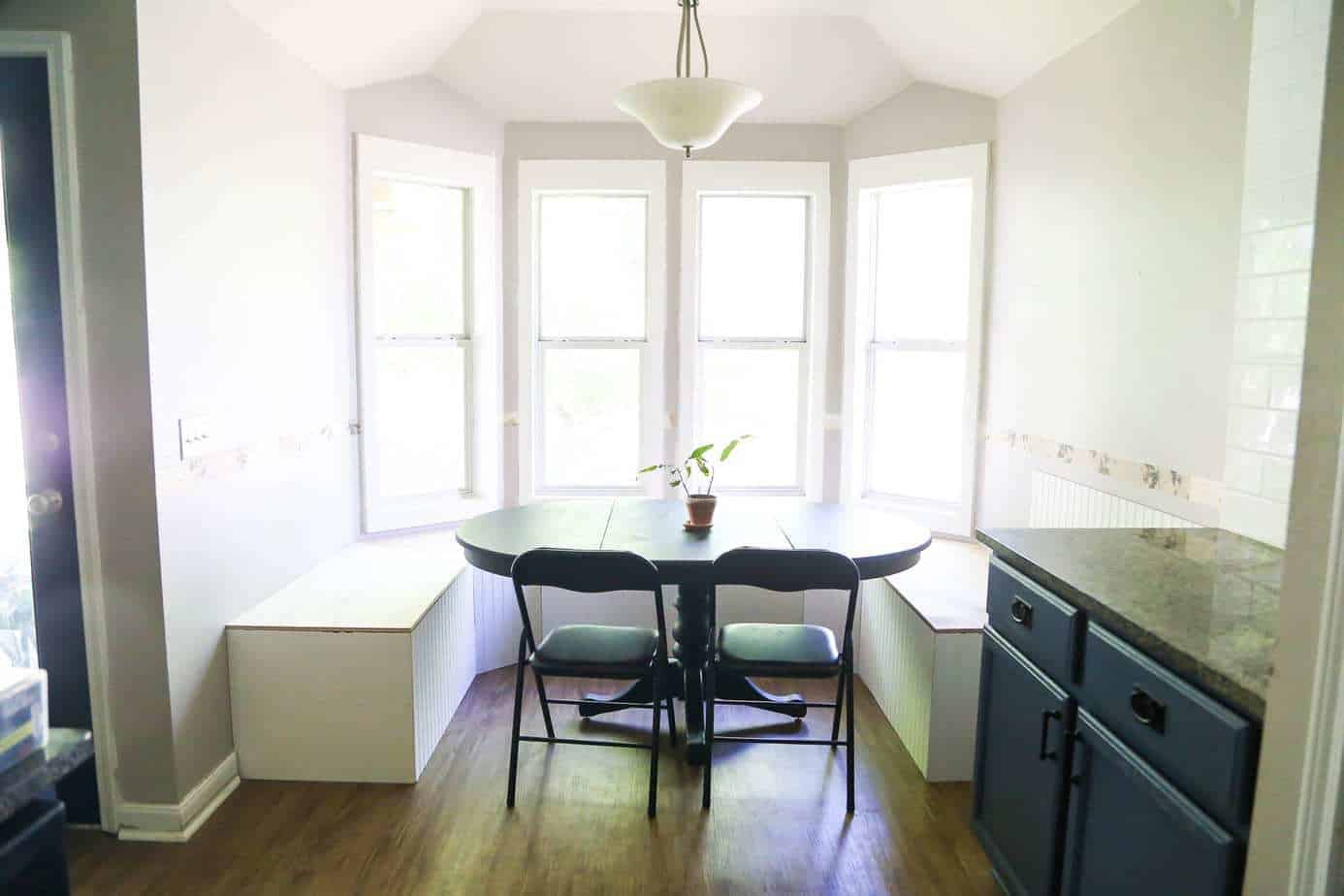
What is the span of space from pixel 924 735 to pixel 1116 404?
1.23 metres

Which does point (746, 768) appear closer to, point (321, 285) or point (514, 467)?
point (514, 467)

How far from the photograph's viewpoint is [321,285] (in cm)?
337

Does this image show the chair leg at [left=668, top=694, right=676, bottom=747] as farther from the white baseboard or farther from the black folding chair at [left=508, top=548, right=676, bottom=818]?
the white baseboard

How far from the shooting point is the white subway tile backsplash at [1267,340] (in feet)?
6.64

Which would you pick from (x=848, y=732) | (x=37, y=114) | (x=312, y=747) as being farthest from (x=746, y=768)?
(x=37, y=114)

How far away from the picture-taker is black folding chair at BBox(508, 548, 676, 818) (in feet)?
8.14

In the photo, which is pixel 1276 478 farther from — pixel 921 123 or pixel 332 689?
pixel 332 689

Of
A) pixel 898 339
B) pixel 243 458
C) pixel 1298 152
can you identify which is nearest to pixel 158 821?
pixel 243 458

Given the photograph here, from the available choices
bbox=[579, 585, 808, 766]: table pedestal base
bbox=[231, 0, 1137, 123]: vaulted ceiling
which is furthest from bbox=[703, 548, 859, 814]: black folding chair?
bbox=[231, 0, 1137, 123]: vaulted ceiling

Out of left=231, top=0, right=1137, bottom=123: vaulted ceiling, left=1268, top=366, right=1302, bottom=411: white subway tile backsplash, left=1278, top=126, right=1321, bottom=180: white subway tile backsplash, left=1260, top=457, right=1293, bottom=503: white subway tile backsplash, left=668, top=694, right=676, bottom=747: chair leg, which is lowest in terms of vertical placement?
left=668, top=694, right=676, bottom=747: chair leg

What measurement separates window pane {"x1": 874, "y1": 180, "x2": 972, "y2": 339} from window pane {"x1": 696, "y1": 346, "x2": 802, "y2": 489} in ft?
1.61

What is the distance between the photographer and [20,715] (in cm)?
97

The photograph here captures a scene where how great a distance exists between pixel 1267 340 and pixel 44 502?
10.4 feet

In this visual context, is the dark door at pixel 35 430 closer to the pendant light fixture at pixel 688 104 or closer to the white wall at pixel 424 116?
the white wall at pixel 424 116
